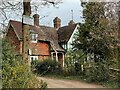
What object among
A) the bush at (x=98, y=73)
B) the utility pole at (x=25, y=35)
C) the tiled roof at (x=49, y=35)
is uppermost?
the tiled roof at (x=49, y=35)

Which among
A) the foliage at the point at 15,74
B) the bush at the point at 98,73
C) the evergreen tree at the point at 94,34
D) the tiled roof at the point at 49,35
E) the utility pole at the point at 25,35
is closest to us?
the foliage at the point at 15,74

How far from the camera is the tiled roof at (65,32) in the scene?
26656mm

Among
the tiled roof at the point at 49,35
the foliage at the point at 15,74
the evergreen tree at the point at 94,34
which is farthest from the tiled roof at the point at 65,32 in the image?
the foliage at the point at 15,74

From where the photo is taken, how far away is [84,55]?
17.0m

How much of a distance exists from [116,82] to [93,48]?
14.3 ft

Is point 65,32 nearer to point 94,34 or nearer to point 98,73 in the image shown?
point 94,34

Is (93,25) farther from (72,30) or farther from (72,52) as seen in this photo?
(72,30)

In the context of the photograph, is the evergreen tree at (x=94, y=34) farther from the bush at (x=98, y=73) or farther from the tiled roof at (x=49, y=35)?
the tiled roof at (x=49, y=35)

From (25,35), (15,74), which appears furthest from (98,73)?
(15,74)

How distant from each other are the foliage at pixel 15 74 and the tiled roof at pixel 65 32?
1886 centimetres

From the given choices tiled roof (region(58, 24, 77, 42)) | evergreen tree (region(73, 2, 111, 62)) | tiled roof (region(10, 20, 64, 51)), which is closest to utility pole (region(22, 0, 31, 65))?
evergreen tree (region(73, 2, 111, 62))

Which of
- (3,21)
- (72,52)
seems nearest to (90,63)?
(72,52)

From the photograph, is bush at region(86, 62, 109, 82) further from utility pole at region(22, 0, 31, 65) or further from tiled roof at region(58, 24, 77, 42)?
tiled roof at region(58, 24, 77, 42)

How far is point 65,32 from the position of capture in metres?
27.6
